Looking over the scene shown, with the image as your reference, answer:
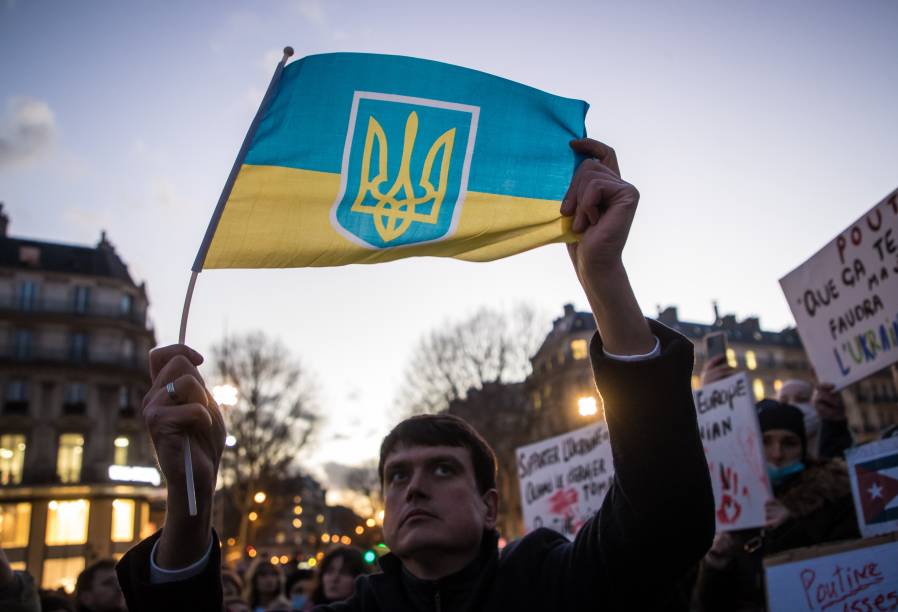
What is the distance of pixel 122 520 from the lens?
40.6m

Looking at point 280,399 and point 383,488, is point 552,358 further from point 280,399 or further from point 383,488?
point 383,488

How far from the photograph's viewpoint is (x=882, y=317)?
4055mm

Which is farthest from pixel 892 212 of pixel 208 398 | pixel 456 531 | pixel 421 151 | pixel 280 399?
pixel 280 399

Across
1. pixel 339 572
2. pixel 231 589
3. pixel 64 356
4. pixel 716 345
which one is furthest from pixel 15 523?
pixel 716 345

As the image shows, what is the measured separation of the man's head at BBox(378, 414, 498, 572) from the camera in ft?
7.26

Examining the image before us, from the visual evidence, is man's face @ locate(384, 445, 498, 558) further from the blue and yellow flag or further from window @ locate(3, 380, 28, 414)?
window @ locate(3, 380, 28, 414)

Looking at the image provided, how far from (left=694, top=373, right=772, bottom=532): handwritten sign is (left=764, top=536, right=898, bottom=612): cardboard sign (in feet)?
2.90

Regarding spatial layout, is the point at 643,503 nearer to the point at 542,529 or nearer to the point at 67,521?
the point at 542,529

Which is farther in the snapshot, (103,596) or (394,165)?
(103,596)

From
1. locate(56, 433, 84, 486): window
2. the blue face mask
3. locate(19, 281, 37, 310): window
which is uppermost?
locate(19, 281, 37, 310): window

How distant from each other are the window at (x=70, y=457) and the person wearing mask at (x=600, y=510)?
4349 centimetres

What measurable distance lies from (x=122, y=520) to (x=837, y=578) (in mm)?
43990

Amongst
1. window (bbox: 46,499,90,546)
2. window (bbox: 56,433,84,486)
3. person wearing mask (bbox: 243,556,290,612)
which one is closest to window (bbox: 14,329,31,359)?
window (bbox: 56,433,84,486)

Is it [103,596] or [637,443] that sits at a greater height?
[637,443]
